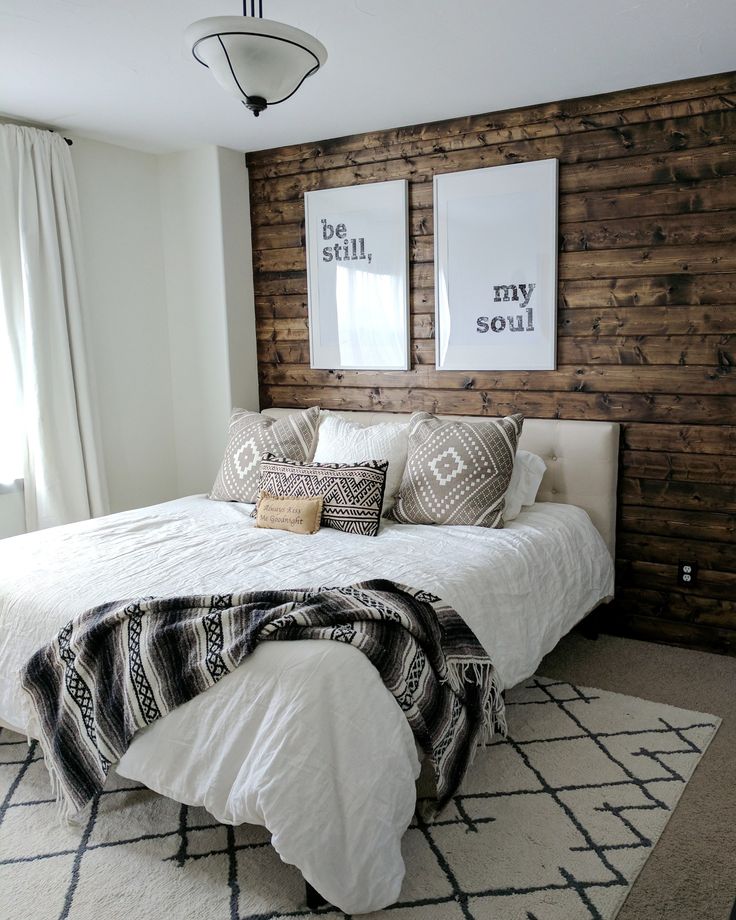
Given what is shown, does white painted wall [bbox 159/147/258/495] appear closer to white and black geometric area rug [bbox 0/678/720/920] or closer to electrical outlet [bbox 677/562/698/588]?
white and black geometric area rug [bbox 0/678/720/920]

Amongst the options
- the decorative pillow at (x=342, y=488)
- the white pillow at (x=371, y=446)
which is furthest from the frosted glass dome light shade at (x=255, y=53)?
the white pillow at (x=371, y=446)

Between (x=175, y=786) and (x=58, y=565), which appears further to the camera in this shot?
(x=58, y=565)

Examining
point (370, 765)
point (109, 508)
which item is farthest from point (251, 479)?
point (370, 765)

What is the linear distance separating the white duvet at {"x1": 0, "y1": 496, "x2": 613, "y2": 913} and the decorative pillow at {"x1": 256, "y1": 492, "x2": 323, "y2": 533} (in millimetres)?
73

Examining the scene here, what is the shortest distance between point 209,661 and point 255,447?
1790 mm

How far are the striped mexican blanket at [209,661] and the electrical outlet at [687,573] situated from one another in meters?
1.52

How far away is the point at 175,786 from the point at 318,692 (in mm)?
468

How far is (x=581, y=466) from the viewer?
138 inches

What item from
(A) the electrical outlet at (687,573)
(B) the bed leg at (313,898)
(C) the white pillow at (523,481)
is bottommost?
(B) the bed leg at (313,898)

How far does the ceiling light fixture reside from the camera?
75.5 inches

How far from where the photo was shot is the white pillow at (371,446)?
3430mm

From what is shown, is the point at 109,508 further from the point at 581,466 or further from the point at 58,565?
the point at 581,466

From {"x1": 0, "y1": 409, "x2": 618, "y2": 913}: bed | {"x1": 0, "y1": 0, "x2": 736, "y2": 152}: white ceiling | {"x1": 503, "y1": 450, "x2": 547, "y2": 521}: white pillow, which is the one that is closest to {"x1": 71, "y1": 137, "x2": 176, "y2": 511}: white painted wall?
{"x1": 0, "y1": 0, "x2": 736, "y2": 152}: white ceiling

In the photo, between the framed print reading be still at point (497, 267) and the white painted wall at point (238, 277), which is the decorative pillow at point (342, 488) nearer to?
the framed print reading be still at point (497, 267)
